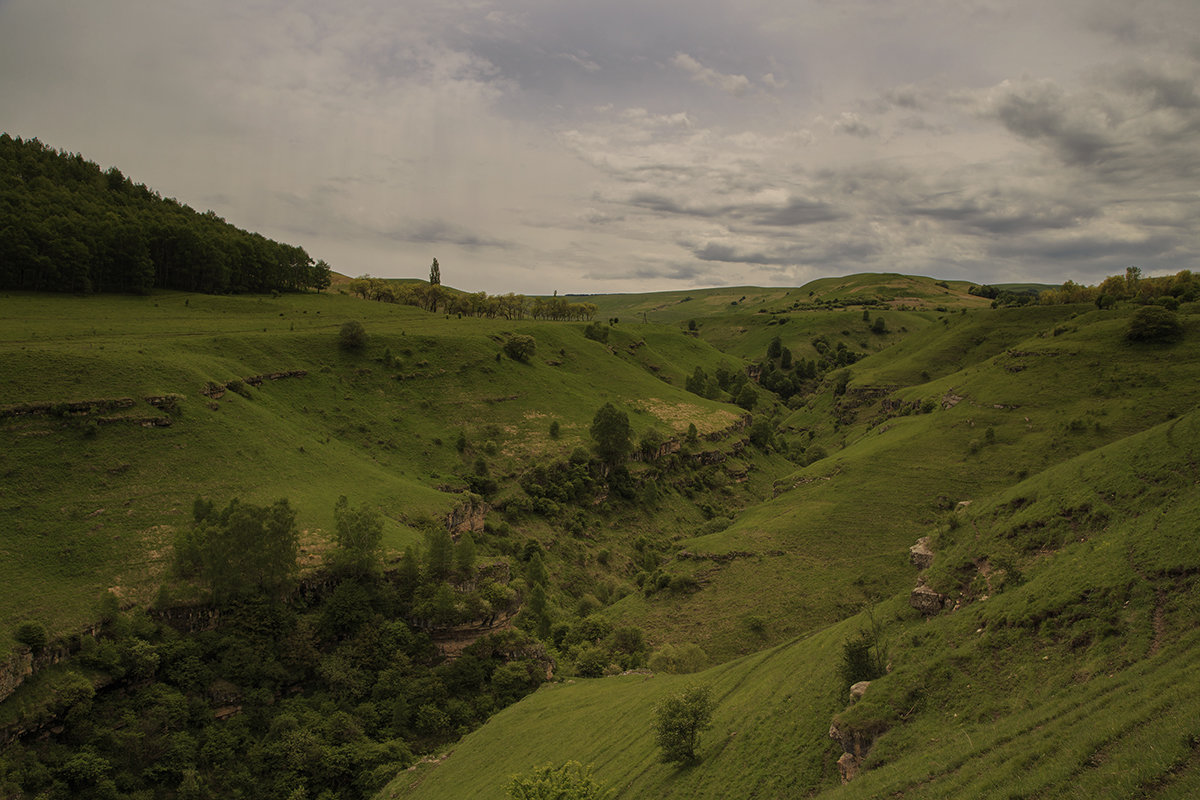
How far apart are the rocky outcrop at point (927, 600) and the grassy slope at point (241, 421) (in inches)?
1875

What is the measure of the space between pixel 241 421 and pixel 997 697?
76.1m

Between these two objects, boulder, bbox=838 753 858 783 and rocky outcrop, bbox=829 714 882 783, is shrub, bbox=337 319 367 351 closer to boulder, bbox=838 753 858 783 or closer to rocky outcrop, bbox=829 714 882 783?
rocky outcrop, bbox=829 714 882 783

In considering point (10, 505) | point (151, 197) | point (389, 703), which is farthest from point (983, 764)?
point (151, 197)

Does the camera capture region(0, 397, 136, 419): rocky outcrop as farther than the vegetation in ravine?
Yes

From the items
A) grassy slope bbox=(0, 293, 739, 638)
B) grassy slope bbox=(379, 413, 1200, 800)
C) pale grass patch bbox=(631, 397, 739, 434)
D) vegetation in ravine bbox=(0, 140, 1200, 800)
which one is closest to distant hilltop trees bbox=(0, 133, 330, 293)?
vegetation in ravine bbox=(0, 140, 1200, 800)

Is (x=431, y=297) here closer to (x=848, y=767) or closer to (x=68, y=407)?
(x=68, y=407)

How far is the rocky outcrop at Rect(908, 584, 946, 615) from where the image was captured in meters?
38.8

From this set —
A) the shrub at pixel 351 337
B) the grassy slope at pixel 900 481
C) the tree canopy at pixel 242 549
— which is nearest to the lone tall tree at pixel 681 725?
the grassy slope at pixel 900 481

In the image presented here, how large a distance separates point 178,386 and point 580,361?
85936 mm

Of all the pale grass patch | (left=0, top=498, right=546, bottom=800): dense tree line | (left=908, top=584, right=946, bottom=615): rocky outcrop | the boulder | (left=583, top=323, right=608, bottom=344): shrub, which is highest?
(left=583, top=323, right=608, bottom=344): shrub

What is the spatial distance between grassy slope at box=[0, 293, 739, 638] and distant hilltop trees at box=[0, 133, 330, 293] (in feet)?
23.3

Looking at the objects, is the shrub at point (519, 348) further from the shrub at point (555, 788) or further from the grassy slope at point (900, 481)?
the shrub at point (555, 788)

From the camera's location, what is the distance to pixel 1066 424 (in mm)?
80062

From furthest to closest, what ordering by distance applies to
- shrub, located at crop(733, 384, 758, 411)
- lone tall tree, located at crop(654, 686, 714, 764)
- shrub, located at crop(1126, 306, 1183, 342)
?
shrub, located at crop(733, 384, 758, 411) < shrub, located at crop(1126, 306, 1183, 342) < lone tall tree, located at crop(654, 686, 714, 764)
